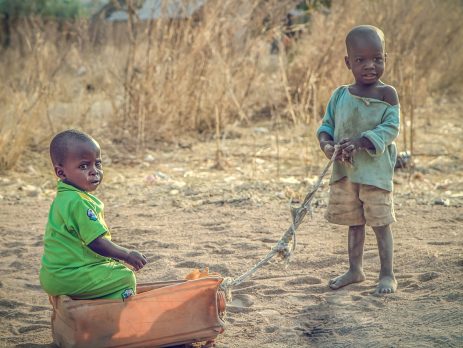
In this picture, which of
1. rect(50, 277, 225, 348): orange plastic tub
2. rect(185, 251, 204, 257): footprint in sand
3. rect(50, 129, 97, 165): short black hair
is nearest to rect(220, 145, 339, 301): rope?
rect(50, 277, 225, 348): orange plastic tub

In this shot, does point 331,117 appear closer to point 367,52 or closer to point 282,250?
point 367,52

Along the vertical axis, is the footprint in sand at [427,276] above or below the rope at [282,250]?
below

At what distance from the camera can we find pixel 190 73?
864 cm

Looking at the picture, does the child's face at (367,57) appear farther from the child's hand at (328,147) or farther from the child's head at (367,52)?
the child's hand at (328,147)

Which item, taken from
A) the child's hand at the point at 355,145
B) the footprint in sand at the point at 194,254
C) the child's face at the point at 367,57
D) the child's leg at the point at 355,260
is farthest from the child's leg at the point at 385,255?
the footprint in sand at the point at 194,254

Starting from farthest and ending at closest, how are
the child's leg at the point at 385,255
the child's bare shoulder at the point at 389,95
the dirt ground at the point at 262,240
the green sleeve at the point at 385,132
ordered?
1. the child's leg at the point at 385,255
2. the child's bare shoulder at the point at 389,95
3. the green sleeve at the point at 385,132
4. the dirt ground at the point at 262,240

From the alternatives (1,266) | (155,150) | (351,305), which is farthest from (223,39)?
(351,305)

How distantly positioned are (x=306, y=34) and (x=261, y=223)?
18.5ft

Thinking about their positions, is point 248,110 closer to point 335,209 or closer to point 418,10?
point 418,10

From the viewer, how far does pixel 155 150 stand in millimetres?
8414

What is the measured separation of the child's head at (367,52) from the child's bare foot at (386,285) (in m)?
1.05

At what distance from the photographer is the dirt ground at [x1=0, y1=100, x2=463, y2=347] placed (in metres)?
3.36

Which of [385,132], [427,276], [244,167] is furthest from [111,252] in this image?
[244,167]

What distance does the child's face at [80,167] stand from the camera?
9.96ft
